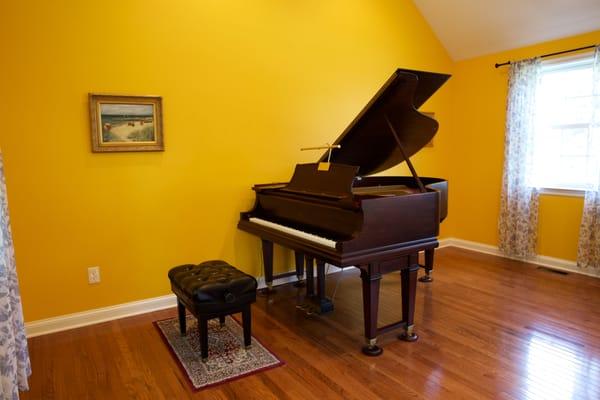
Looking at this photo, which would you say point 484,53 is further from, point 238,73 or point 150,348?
point 150,348

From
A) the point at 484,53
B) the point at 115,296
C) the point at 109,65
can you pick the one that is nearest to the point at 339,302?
the point at 115,296

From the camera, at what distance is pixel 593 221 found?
4.03 meters

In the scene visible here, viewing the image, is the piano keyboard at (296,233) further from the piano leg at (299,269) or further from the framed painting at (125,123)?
the framed painting at (125,123)

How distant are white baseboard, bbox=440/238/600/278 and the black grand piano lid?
2.49 metres

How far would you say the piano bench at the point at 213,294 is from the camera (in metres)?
2.41

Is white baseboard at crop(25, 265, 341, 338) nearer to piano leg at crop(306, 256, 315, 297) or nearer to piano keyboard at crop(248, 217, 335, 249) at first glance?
piano keyboard at crop(248, 217, 335, 249)

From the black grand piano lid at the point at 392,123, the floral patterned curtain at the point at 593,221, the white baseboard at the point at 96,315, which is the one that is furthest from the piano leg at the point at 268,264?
the floral patterned curtain at the point at 593,221

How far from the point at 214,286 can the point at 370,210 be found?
106 centimetres

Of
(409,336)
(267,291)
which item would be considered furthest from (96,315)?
(409,336)

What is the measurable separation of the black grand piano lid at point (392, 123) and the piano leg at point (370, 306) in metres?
1.08

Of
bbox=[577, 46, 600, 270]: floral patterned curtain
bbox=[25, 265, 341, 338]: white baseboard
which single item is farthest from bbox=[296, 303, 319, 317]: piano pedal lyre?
bbox=[577, 46, 600, 270]: floral patterned curtain

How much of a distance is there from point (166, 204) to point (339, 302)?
5.56 ft

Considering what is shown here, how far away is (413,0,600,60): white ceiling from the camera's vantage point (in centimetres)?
391

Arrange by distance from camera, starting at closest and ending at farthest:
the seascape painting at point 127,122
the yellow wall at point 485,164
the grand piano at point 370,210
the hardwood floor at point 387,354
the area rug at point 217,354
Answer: the hardwood floor at point 387,354
the area rug at point 217,354
the grand piano at point 370,210
the seascape painting at point 127,122
the yellow wall at point 485,164
